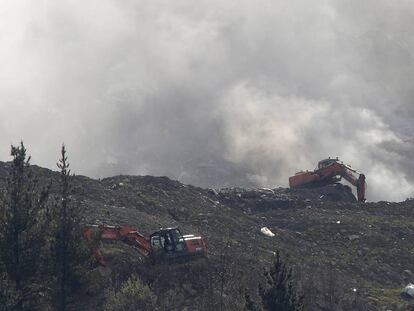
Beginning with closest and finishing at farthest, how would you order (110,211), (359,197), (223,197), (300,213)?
(110,211)
(300,213)
(223,197)
(359,197)

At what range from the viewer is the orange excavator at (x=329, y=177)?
9412 cm

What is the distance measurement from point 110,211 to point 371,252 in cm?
2709

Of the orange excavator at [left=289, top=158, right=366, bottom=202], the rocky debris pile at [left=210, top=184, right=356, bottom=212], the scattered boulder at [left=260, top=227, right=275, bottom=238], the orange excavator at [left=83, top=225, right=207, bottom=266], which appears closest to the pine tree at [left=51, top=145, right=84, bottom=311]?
the orange excavator at [left=83, top=225, right=207, bottom=266]

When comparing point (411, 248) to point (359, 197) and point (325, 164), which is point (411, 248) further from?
point (325, 164)

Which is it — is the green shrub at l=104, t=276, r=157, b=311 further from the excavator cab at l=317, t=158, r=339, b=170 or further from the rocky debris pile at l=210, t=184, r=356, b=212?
the excavator cab at l=317, t=158, r=339, b=170

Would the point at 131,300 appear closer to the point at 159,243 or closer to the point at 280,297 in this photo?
the point at 280,297

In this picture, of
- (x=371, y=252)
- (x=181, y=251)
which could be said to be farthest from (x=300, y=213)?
(x=181, y=251)

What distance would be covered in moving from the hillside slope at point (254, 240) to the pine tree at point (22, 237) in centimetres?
386

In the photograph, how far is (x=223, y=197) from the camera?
3403 inches

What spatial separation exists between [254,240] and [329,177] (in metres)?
35.8

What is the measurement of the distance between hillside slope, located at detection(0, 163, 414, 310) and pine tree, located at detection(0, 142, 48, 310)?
12.7 ft

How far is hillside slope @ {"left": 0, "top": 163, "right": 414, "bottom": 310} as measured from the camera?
1640 inches

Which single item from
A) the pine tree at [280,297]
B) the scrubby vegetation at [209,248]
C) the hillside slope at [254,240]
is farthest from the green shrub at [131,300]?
the pine tree at [280,297]

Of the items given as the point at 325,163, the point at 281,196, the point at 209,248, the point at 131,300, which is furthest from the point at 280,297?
the point at 325,163
